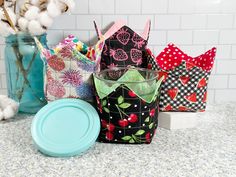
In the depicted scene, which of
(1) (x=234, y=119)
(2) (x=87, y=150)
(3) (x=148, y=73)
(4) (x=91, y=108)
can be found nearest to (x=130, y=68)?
(3) (x=148, y=73)

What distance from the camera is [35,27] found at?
3.59 ft

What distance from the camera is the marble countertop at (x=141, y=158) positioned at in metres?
0.90

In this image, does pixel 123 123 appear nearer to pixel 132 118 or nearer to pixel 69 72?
pixel 132 118

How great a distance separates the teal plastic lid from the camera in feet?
3.20

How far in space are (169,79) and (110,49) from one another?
0.76 feet

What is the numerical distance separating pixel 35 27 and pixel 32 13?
1.7 inches

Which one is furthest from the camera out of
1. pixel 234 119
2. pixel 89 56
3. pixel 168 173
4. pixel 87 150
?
pixel 234 119

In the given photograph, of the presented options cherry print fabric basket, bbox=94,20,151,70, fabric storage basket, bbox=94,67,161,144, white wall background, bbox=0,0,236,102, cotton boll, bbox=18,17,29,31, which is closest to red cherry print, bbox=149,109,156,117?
fabric storage basket, bbox=94,67,161,144

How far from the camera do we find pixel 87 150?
101 cm

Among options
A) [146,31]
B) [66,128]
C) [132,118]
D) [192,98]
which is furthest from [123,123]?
[146,31]

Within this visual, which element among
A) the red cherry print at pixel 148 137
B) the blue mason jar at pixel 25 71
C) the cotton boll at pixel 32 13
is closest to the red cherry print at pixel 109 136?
the red cherry print at pixel 148 137

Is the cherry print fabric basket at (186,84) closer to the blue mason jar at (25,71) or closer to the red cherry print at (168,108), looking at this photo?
the red cherry print at (168,108)

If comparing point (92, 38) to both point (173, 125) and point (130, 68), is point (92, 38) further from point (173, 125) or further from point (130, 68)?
point (173, 125)

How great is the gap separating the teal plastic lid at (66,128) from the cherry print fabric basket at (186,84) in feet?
0.85
